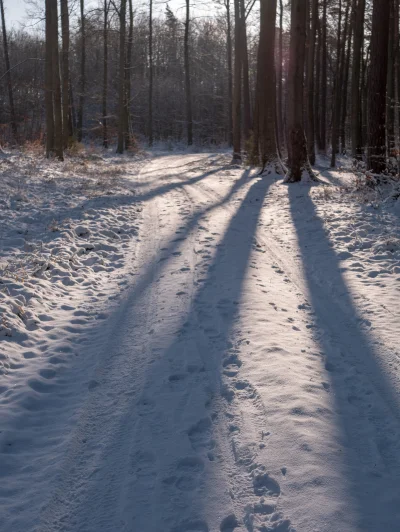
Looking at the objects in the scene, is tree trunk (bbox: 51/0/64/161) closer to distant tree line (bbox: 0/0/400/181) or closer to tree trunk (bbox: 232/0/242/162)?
distant tree line (bbox: 0/0/400/181)

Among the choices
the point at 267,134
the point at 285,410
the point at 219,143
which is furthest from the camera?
the point at 219,143

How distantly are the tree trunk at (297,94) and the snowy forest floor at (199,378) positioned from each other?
5.76 metres

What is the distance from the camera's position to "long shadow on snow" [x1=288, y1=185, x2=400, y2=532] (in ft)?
8.61

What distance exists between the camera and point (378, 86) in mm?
11320

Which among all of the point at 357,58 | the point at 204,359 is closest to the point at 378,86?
the point at 357,58

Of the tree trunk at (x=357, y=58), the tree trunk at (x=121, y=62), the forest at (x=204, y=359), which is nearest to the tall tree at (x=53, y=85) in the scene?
the forest at (x=204, y=359)

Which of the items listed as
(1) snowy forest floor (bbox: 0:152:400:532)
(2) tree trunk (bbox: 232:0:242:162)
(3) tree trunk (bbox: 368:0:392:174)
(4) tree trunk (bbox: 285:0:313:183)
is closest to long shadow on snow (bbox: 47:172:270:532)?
(1) snowy forest floor (bbox: 0:152:400:532)

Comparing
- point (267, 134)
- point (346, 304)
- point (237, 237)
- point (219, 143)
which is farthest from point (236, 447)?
point (219, 143)

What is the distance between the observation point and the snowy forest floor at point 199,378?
269 cm

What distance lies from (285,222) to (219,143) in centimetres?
3846

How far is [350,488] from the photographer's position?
8.93 ft

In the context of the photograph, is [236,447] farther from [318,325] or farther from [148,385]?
[318,325]

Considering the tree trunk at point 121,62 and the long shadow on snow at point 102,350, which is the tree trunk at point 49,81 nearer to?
the tree trunk at point 121,62

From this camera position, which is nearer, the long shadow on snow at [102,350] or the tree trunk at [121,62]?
the long shadow on snow at [102,350]
